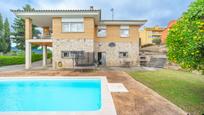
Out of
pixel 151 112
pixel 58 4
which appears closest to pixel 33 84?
pixel 151 112

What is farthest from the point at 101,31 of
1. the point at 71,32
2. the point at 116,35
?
the point at 71,32

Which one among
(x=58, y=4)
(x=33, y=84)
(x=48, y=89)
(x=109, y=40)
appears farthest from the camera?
(x=58, y=4)

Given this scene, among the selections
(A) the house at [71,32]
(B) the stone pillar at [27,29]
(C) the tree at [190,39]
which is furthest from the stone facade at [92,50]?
(C) the tree at [190,39]

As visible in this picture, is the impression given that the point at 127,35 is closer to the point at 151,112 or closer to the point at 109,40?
the point at 109,40

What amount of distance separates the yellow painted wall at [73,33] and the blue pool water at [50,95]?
25.2 ft

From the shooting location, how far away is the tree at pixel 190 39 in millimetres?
5129

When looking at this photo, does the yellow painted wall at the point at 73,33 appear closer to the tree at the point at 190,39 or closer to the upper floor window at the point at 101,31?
the upper floor window at the point at 101,31

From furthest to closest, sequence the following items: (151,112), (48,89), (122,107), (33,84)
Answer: (33,84) < (48,89) < (122,107) < (151,112)

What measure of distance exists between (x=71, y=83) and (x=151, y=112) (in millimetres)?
6340

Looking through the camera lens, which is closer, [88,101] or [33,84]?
[88,101]

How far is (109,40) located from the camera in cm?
2011

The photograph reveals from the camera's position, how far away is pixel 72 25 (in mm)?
16906

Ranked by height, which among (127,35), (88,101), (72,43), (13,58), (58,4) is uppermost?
(58,4)

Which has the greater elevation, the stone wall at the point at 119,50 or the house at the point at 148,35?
the house at the point at 148,35
